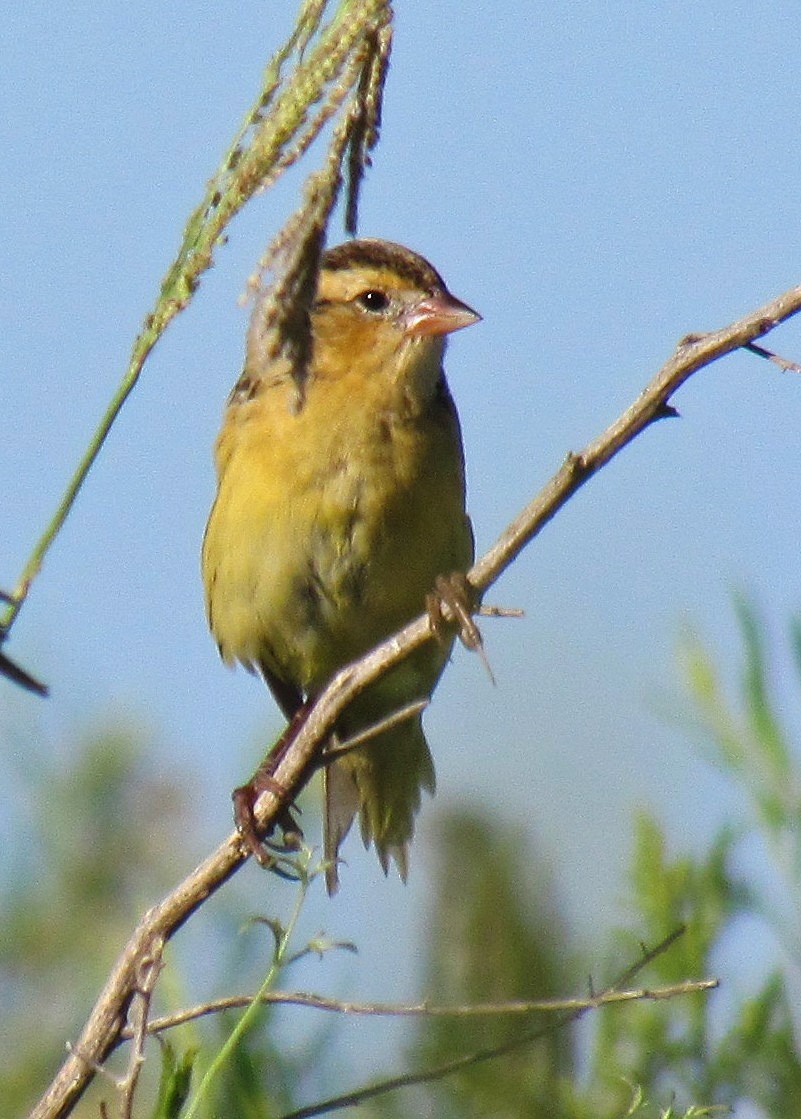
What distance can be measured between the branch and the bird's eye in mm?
2542

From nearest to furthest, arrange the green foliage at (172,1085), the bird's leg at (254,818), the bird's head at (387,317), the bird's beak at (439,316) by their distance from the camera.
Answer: the green foliage at (172,1085) < the bird's leg at (254,818) < the bird's beak at (439,316) < the bird's head at (387,317)

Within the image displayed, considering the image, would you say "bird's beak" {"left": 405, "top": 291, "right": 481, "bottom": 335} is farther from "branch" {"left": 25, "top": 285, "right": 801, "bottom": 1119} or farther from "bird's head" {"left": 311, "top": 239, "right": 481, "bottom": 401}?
"branch" {"left": 25, "top": 285, "right": 801, "bottom": 1119}

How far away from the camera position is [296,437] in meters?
3.58

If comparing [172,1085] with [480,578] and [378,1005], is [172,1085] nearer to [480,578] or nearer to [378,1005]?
[378,1005]

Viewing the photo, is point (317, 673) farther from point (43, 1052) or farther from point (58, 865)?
point (43, 1052)

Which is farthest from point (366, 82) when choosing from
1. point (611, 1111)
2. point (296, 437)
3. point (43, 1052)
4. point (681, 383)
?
point (296, 437)

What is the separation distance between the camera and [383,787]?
3555 mm

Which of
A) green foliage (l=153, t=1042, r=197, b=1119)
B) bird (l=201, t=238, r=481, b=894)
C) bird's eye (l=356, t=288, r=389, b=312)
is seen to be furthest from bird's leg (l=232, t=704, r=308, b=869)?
bird's eye (l=356, t=288, r=389, b=312)

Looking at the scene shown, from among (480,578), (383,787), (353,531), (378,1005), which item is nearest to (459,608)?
(480,578)

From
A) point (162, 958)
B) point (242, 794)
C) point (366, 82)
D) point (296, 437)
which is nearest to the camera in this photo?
point (366, 82)

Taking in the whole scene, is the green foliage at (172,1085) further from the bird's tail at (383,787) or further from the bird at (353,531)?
the bird's tail at (383,787)

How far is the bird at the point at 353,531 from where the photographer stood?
11.4ft

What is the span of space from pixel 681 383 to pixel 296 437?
2347 millimetres

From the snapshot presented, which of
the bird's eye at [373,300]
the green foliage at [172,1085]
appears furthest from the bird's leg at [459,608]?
the bird's eye at [373,300]
